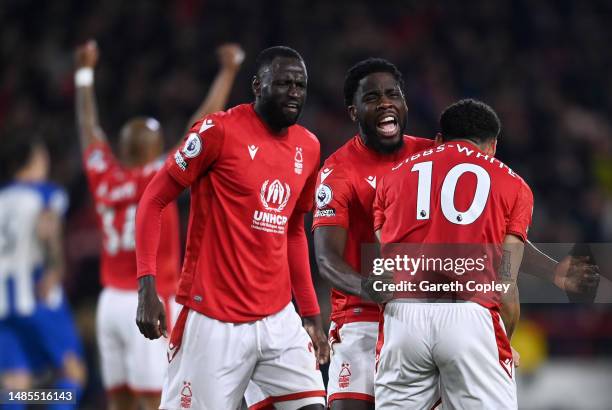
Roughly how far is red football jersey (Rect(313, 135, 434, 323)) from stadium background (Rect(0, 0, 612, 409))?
6.24 m

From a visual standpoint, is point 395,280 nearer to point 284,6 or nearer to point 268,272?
point 268,272

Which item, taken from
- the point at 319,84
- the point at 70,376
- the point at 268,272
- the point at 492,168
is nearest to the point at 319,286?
the point at 70,376

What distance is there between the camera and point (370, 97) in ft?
16.5

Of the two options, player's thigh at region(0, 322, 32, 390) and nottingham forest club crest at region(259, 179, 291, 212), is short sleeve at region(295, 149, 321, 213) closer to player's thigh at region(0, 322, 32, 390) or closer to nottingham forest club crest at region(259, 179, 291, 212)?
nottingham forest club crest at region(259, 179, 291, 212)

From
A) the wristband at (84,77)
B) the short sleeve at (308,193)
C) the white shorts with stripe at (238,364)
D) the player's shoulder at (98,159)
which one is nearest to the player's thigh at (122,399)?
the player's shoulder at (98,159)

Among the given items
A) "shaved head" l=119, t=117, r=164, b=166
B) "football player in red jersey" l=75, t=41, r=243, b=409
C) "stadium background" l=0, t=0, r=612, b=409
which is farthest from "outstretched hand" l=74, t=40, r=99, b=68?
"stadium background" l=0, t=0, r=612, b=409

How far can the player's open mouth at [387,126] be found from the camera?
16.4 feet

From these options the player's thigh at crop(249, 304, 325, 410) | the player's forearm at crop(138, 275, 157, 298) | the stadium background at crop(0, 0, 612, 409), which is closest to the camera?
the player's forearm at crop(138, 275, 157, 298)

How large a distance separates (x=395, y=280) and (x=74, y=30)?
10689mm

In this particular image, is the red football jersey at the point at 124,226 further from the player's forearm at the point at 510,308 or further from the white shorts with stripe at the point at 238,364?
the player's forearm at the point at 510,308

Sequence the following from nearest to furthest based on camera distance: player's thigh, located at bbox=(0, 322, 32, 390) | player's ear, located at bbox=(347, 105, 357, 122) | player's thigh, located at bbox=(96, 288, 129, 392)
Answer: player's ear, located at bbox=(347, 105, 357, 122), player's thigh, located at bbox=(96, 288, 129, 392), player's thigh, located at bbox=(0, 322, 32, 390)

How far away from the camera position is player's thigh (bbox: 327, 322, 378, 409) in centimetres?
493

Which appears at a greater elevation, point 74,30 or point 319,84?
point 74,30

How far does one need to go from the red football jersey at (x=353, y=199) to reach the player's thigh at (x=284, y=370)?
0.33 m
